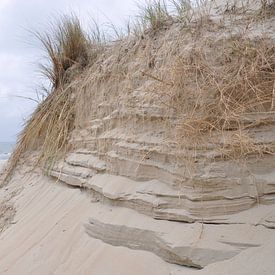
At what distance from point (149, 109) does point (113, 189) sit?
0.75 meters

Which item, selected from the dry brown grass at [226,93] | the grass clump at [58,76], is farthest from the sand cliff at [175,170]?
the grass clump at [58,76]

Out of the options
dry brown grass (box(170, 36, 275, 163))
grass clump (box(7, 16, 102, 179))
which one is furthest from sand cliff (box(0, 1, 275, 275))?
grass clump (box(7, 16, 102, 179))

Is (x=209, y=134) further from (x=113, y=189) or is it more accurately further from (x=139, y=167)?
(x=113, y=189)

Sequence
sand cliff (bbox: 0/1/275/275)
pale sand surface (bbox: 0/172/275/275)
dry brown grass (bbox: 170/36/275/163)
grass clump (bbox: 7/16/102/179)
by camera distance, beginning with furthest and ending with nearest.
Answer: grass clump (bbox: 7/16/102/179) < dry brown grass (bbox: 170/36/275/163) < sand cliff (bbox: 0/1/275/275) < pale sand surface (bbox: 0/172/275/275)

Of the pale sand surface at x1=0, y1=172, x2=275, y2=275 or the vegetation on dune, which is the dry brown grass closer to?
the vegetation on dune

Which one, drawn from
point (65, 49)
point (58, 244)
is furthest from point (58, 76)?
point (58, 244)

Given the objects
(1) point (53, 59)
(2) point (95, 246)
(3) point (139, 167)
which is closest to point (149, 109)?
(3) point (139, 167)

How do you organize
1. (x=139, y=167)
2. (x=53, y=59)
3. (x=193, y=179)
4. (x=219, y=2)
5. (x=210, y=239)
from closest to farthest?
(x=210, y=239), (x=193, y=179), (x=139, y=167), (x=219, y=2), (x=53, y=59)

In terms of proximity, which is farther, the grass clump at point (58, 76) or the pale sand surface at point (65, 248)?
the grass clump at point (58, 76)

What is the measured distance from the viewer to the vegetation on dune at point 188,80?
12.1 feet

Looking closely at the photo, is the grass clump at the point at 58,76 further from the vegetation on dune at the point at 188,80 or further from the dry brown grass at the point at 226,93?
the dry brown grass at the point at 226,93

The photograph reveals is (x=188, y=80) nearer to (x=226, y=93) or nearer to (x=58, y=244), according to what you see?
(x=226, y=93)

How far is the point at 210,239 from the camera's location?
3.35m

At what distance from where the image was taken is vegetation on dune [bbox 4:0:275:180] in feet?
12.1
